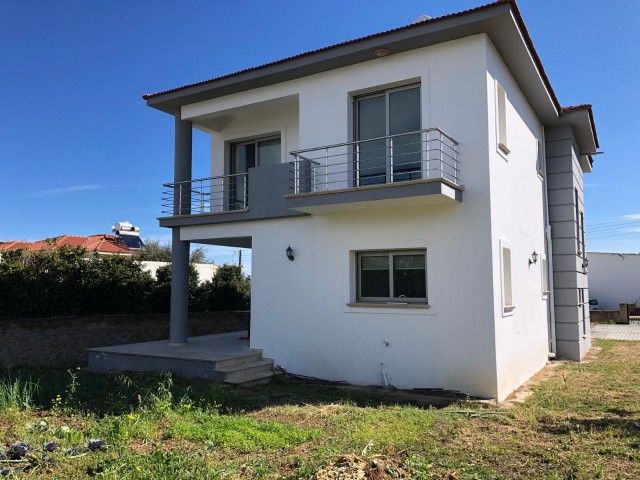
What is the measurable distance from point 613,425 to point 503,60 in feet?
22.3

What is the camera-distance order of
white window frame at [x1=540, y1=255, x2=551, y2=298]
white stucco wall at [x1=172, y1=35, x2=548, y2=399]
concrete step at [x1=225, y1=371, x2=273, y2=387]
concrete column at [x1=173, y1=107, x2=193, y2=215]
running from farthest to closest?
white window frame at [x1=540, y1=255, x2=551, y2=298], concrete column at [x1=173, y1=107, x2=193, y2=215], concrete step at [x1=225, y1=371, x2=273, y2=387], white stucco wall at [x1=172, y1=35, x2=548, y2=399]

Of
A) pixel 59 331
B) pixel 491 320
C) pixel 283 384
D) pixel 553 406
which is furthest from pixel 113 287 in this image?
pixel 553 406

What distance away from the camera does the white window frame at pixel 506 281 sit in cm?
915

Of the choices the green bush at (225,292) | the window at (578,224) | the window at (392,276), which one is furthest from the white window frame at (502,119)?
the green bush at (225,292)

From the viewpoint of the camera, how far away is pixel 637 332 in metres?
20.7

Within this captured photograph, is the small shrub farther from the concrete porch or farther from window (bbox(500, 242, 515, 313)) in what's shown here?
window (bbox(500, 242, 515, 313))

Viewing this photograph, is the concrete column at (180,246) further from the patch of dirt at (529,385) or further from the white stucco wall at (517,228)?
the patch of dirt at (529,385)

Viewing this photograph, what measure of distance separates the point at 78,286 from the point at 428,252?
9.08 meters

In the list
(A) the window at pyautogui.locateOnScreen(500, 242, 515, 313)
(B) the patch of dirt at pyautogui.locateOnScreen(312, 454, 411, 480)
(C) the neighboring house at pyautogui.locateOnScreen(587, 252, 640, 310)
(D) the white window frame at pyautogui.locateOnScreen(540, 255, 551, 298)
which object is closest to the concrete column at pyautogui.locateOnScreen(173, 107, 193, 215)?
(A) the window at pyautogui.locateOnScreen(500, 242, 515, 313)

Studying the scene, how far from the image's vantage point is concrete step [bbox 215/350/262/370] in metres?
9.87

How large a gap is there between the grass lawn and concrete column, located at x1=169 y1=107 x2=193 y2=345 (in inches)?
119

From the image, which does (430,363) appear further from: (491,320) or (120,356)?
(120,356)

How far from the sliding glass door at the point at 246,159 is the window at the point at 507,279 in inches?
225

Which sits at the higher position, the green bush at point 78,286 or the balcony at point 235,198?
the balcony at point 235,198
